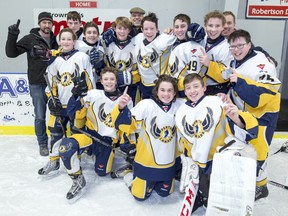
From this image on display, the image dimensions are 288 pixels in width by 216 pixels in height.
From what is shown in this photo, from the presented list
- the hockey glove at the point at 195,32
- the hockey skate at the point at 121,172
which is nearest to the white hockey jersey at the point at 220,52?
the hockey glove at the point at 195,32

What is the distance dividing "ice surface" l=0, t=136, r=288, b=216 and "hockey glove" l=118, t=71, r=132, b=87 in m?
0.76

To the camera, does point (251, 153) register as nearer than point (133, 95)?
Yes

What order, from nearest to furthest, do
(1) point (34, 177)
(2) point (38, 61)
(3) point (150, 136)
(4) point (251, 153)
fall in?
1. (4) point (251, 153)
2. (3) point (150, 136)
3. (1) point (34, 177)
4. (2) point (38, 61)

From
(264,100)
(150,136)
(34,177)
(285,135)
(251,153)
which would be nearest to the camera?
(251,153)

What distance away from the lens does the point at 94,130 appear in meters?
2.63

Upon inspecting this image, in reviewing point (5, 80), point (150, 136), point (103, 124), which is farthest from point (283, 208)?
point (5, 80)

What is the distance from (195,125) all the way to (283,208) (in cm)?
93

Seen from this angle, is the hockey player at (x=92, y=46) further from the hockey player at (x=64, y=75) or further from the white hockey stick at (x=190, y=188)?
the white hockey stick at (x=190, y=188)

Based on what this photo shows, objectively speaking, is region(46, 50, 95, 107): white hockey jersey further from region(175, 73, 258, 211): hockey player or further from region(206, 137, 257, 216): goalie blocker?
region(206, 137, 257, 216): goalie blocker

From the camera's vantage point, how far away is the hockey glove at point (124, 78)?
2703mm

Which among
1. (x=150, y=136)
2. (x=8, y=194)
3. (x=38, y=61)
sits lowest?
(x=8, y=194)

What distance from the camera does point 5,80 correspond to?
3.50 metres

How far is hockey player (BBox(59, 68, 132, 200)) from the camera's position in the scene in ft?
7.72

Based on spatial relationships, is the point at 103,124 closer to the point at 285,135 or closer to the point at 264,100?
the point at 264,100
